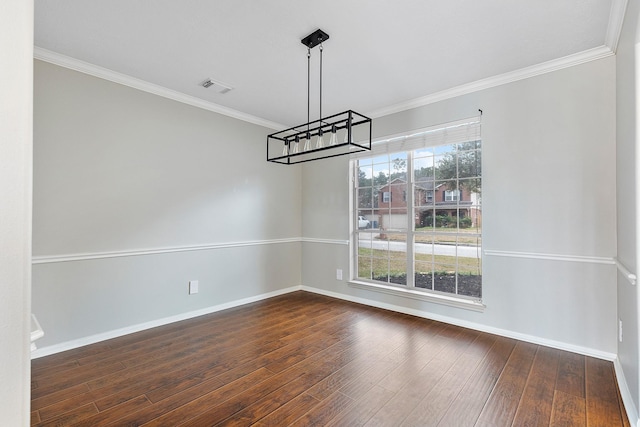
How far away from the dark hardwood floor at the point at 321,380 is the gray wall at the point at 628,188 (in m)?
0.37

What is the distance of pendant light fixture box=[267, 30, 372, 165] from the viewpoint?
7.84 ft

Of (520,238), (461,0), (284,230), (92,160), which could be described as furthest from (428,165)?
(92,160)

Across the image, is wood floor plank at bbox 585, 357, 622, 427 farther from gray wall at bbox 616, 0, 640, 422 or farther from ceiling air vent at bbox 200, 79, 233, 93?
ceiling air vent at bbox 200, 79, 233, 93

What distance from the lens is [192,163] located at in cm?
367

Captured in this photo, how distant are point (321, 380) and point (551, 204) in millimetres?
2575

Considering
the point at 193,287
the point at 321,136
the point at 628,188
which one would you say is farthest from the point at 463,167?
the point at 193,287

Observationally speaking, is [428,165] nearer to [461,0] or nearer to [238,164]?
[461,0]

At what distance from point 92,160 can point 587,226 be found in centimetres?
457

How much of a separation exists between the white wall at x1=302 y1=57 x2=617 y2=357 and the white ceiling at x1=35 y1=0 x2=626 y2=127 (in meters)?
0.27

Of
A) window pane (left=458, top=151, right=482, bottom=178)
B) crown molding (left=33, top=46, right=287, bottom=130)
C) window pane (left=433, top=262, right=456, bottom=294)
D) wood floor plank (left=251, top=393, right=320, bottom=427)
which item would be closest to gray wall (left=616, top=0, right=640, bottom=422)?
window pane (left=458, top=151, right=482, bottom=178)

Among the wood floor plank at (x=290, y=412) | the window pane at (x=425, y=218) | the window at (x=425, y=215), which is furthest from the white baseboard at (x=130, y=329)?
the wood floor plank at (x=290, y=412)

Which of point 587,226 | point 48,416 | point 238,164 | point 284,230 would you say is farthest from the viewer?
point 284,230

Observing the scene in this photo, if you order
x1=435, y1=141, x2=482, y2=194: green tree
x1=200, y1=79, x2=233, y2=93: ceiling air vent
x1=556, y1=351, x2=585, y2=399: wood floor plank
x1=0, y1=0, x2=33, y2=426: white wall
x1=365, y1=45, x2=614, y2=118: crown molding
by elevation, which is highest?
x1=200, y1=79, x2=233, y2=93: ceiling air vent

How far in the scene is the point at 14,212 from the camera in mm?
547
